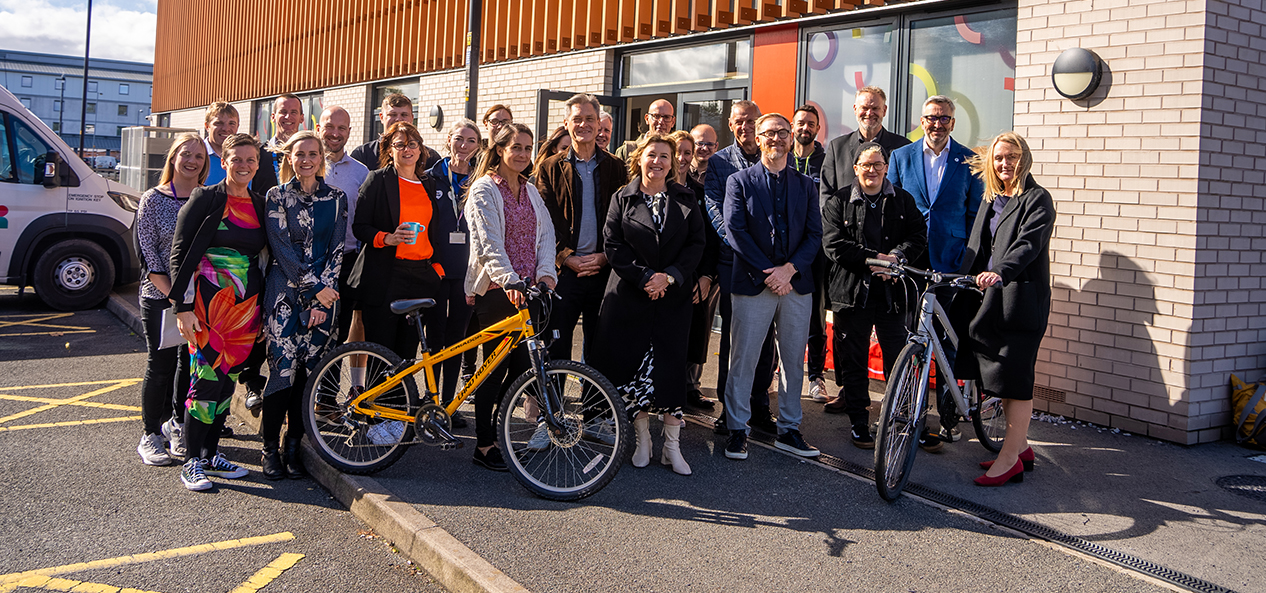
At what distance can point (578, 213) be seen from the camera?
5.71 meters

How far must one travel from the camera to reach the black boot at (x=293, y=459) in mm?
5219

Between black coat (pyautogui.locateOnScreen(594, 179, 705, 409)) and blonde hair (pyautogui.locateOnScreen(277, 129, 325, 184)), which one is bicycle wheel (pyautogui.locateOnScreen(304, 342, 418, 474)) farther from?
black coat (pyautogui.locateOnScreen(594, 179, 705, 409))

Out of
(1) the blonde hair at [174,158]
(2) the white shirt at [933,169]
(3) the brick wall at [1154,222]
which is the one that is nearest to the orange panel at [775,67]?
(3) the brick wall at [1154,222]

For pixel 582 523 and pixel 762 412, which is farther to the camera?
pixel 762 412

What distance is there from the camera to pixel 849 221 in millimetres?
5938

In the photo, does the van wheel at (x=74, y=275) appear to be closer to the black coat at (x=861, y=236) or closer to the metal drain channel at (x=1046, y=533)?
the black coat at (x=861, y=236)

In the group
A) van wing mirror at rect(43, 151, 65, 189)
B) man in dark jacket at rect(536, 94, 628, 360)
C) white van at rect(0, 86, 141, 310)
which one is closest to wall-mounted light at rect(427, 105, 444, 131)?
white van at rect(0, 86, 141, 310)

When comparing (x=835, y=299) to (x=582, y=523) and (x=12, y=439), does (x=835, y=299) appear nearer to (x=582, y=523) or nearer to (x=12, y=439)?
(x=582, y=523)

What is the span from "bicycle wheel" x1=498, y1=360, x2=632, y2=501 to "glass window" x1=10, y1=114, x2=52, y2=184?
830 cm

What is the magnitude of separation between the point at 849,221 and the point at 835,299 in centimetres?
49

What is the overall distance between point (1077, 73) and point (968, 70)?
54.8 inches

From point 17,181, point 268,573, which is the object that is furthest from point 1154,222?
point 17,181

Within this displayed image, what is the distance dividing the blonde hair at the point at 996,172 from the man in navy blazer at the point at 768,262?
0.96 metres

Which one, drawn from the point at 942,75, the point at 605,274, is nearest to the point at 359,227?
the point at 605,274
